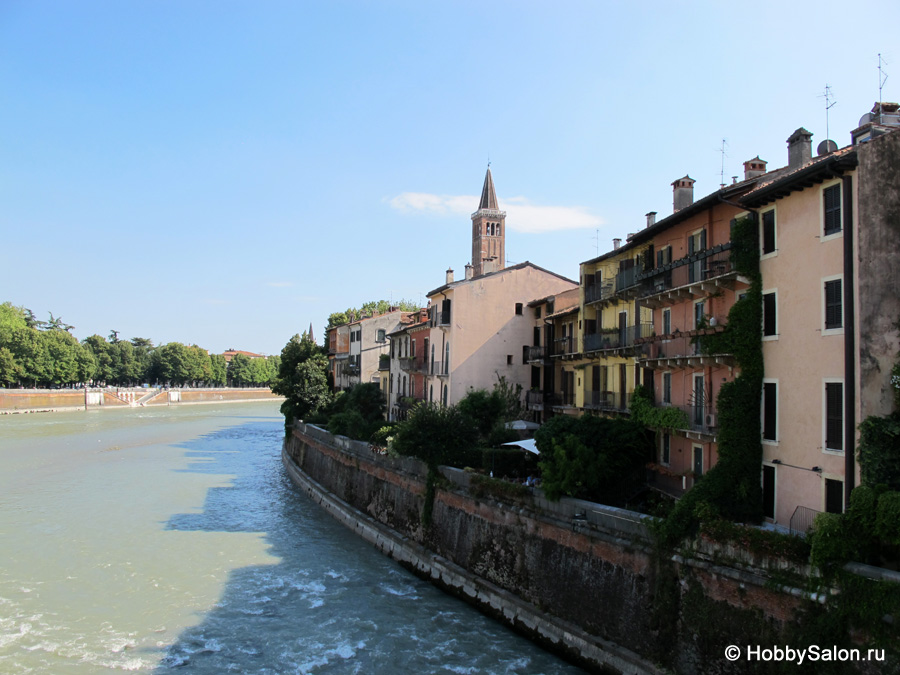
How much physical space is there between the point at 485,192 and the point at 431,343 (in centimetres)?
3403

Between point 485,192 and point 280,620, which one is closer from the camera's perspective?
point 280,620

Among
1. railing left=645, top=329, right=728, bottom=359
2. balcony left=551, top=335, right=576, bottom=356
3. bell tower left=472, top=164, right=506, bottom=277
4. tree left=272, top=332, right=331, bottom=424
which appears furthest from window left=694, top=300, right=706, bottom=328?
bell tower left=472, top=164, right=506, bottom=277

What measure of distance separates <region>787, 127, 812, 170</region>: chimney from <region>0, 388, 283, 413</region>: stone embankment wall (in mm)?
92389

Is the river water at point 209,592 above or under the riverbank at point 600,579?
under

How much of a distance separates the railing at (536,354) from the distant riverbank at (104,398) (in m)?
52.4

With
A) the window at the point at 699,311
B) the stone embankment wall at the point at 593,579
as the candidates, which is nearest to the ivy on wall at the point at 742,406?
the window at the point at 699,311

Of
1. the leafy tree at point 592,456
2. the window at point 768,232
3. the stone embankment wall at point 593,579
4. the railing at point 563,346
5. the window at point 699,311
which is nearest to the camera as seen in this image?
the stone embankment wall at point 593,579

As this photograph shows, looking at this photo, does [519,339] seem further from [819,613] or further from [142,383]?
[142,383]

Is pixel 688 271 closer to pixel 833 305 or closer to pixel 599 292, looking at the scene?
pixel 833 305

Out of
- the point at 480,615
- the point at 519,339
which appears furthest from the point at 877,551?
the point at 519,339

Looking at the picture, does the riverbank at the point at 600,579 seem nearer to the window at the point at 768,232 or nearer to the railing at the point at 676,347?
the railing at the point at 676,347

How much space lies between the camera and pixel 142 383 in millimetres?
134625

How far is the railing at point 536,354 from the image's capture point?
108 ft

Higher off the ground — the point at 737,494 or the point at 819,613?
the point at 737,494
